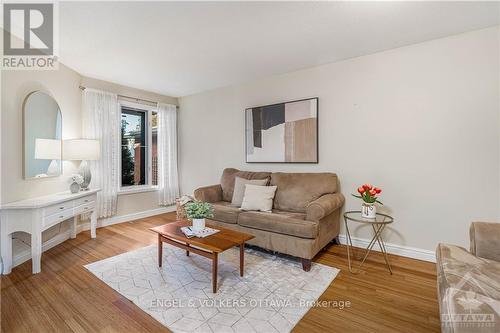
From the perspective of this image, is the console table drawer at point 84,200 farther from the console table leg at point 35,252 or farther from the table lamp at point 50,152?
the console table leg at point 35,252

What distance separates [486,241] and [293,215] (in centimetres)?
168

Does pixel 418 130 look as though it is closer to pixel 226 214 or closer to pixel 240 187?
pixel 240 187

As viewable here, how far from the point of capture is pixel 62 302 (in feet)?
6.40

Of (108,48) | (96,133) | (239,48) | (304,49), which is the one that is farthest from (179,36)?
(96,133)

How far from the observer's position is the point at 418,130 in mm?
2727

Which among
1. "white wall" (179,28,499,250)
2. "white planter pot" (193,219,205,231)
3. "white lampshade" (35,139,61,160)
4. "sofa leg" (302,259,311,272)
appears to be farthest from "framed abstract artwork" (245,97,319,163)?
"white lampshade" (35,139,61,160)

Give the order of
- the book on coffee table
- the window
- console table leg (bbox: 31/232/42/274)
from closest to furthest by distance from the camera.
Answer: the book on coffee table, console table leg (bbox: 31/232/42/274), the window

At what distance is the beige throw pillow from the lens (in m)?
3.47

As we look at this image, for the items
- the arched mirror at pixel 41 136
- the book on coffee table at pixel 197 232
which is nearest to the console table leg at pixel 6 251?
the arched mirror at pixel 41 136

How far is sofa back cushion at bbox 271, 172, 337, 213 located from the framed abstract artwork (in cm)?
32

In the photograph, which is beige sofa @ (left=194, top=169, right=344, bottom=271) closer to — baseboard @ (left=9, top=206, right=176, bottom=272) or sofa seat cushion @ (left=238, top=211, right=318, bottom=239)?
sofa seat cushion @ (left=238, top=211, right=318, bottom=239)

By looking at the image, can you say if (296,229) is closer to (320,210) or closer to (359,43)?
(320,210)

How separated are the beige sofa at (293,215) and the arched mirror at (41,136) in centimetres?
193

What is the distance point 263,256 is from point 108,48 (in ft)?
10.2
